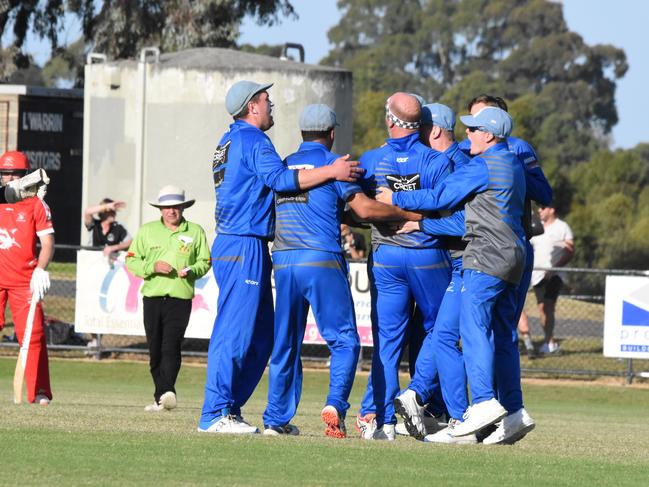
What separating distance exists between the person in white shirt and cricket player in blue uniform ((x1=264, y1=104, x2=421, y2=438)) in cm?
1180

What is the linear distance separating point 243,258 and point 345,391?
→ 110cm

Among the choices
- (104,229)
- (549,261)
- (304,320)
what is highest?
(304,320)

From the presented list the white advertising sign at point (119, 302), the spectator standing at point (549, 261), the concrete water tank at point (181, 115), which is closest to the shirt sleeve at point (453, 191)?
the white advertising sign at point (119, 302)

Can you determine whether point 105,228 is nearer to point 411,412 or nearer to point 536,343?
point 536,343

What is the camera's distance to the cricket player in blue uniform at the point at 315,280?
1005cm

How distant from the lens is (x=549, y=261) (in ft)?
71.9

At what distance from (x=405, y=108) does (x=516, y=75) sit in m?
107

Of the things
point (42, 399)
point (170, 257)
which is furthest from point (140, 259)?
point (42, 399)

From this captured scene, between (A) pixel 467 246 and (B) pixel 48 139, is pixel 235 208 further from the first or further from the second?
(B) pixel 48 139

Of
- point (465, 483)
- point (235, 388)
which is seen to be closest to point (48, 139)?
point (235, 388)

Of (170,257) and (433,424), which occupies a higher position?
(170,257)

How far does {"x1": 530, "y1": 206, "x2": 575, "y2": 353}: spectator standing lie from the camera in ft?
71.4

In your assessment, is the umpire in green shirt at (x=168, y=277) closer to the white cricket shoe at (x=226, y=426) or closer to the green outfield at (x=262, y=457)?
the green outfield at (x=262, y=457)

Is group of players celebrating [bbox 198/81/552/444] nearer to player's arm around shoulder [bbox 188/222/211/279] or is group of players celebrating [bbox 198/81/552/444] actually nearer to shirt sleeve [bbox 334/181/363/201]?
shirt sleeve [bbox 334/181/363/201]
